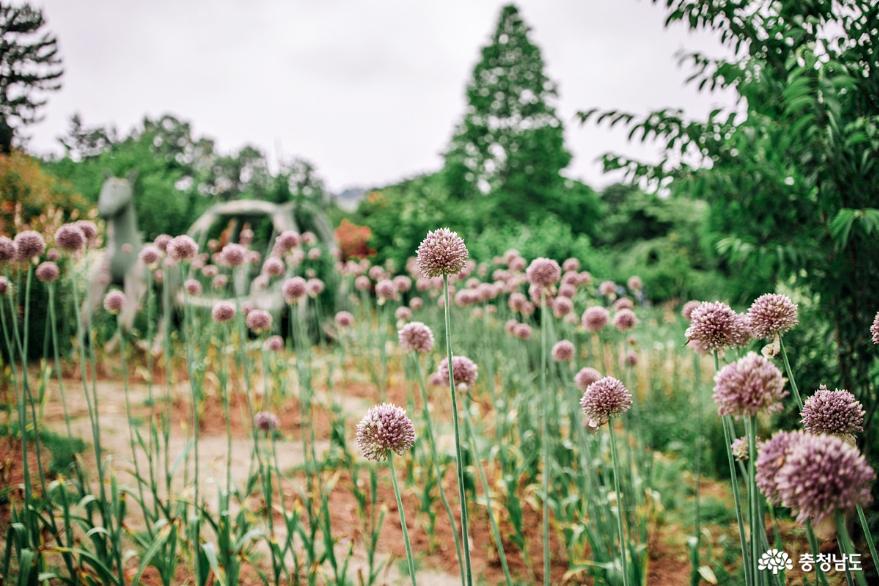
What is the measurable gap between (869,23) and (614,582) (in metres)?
2.26

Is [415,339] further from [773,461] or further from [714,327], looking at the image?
[773,461]

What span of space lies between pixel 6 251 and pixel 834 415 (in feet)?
9.07

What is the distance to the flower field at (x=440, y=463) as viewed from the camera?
116cm

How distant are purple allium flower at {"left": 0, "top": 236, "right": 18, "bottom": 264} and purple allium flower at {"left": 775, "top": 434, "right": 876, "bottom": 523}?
2.59 metres

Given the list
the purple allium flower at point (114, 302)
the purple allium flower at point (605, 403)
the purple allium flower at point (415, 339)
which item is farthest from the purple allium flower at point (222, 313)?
the purple allium flower at point (605, 403)

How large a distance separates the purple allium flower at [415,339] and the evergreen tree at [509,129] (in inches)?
613

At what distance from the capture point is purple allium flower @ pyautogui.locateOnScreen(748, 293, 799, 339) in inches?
47.7

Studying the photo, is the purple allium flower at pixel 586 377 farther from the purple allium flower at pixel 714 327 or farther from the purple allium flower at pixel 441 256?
the purple allium flower at pixel 441 256

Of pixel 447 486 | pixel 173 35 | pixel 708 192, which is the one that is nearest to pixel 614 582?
pixel 447 486

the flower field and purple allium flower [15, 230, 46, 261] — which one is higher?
purple allium flower [15, 230, 46, 261]

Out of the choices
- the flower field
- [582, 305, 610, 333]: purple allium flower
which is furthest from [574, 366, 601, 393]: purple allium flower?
[582, 305, 610, 333]: purple allium flower

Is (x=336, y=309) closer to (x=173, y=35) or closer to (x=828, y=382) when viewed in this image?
(x=173, y=35)

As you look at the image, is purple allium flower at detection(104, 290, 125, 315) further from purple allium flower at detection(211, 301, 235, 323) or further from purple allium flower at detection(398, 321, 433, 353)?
purple allium flower at detection(398, 321, 433, 353)

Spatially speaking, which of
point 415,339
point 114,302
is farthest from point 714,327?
point 114,302
